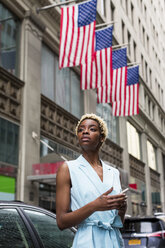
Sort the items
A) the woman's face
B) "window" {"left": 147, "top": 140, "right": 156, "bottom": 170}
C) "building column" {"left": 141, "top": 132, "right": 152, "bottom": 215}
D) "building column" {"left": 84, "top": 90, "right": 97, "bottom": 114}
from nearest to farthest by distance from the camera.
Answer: the woman's face < "building column" {"left": 84, "top": 90, "right": 97, "bottom": 114} < "building column" {"left": 141, "top": 132, "right": 152, "bottom": 215} < "window" {"left": 147, "top": 140, "right": 156, "bottom": 170}

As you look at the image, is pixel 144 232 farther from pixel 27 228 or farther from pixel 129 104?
pixel 129 104

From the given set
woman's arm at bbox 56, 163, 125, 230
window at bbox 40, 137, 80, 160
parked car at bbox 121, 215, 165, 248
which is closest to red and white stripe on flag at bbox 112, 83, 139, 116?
window at bbox 40, 137, 80, 160

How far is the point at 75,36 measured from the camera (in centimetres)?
1323

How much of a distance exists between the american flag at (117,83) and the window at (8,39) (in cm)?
495

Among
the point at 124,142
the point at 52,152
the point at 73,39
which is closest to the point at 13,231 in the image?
the point at 73,39

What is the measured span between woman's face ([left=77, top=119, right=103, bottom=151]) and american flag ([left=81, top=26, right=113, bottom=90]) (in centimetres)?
1289

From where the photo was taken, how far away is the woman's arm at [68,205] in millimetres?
1991

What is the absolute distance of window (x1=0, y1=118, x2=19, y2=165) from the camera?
12.3m

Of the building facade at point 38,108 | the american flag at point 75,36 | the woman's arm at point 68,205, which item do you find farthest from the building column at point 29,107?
the woman's arm at point 68,205

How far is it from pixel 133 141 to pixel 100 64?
15021mm

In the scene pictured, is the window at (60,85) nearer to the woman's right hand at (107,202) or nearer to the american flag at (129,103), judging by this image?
the american flag at (129,103)

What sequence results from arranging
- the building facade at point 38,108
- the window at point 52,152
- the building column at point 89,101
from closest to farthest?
the building facade at point 38,108, the window at point 52,152, the building column at point 89,101

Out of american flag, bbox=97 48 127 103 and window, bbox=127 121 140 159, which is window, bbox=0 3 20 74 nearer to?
american flag, bbox=97 48 127 103

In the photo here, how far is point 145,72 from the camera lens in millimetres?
36219
